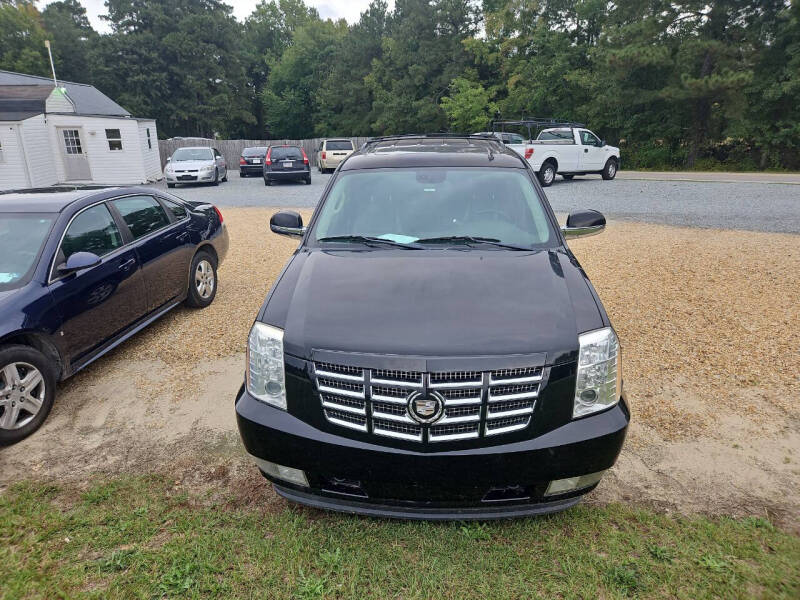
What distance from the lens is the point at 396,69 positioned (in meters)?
43.4

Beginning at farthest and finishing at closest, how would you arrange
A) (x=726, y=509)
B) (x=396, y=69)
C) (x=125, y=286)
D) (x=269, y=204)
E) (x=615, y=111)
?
(x=396, y=69) → (x=615, y=111) → (x=269, y=204) → (x=125, y=286) → (x=726, y=509)

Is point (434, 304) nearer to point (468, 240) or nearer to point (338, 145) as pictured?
point (468, 240)

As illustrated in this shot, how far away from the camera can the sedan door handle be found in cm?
478

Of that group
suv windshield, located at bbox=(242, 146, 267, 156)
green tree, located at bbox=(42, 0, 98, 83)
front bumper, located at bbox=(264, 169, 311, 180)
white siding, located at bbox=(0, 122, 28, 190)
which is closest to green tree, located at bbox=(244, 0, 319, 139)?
green tree, located at bbox=(42, 0, 98, 83)

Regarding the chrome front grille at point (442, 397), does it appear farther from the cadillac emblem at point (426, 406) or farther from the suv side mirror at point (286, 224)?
the suv side mirror at point (286, 224)

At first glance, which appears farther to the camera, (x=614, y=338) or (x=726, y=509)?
(x=726, y=509)

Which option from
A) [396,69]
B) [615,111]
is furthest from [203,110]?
[615,111]

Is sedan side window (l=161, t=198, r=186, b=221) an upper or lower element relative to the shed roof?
lower

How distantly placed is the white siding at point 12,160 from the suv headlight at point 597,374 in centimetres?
2455

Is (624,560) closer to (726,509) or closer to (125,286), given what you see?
(726,509)

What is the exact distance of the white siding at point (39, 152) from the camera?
69.0ft

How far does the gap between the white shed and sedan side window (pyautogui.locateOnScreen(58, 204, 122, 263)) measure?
798 inches

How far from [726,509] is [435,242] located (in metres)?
2.24

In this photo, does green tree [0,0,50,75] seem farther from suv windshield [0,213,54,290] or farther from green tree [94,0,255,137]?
suv windshield [0,213,54,290]
